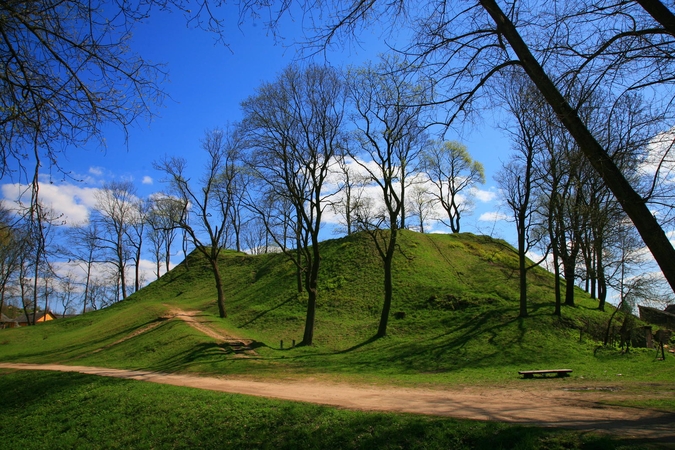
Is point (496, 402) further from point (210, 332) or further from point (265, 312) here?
point (265, 312)

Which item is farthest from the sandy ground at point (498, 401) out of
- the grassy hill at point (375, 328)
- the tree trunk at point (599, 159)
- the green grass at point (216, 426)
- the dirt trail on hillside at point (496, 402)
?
the tree trunk at point (599, 159)

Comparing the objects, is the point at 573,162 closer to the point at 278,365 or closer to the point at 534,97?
the point at 534,97

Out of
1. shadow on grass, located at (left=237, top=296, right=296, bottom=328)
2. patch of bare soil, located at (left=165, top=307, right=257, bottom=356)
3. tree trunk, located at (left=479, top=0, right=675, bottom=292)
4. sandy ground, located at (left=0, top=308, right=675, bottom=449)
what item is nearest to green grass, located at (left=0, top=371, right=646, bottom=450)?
sandy ground, located at (left=0, top=308, right=675, bottom=449)

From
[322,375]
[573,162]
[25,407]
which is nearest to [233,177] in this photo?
[322,375]

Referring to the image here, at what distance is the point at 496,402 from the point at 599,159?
624 cm

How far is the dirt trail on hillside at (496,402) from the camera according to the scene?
6863 mm

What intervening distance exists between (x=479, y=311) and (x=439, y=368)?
865cm

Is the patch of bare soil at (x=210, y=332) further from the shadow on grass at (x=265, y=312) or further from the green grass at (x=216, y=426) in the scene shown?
the green grass at (x=216, y=426)

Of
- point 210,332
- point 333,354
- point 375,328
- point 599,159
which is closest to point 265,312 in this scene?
point 210,332

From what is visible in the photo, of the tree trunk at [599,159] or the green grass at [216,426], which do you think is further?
the green grass at [216,426]

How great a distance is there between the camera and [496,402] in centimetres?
949

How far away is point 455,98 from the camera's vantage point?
6.82 metres

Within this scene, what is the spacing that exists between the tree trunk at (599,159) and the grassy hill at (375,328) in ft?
33.3

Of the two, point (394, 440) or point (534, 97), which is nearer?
point (394, 440)
